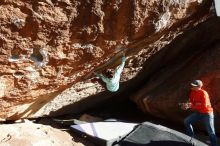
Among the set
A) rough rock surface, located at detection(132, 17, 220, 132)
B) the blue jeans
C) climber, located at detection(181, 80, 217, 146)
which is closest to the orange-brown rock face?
rough rock surface, located at detection(132, 17, 220, 132)

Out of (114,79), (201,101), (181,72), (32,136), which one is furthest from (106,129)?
(181,72)

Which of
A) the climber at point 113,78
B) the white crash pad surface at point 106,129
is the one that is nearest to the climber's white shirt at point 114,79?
the climber at point 113,78

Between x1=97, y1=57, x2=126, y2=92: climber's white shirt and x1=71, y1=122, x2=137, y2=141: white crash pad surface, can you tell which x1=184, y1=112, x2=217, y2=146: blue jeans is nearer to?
x1=71, y1=122, x2=137, y2=141: white crash pad surface

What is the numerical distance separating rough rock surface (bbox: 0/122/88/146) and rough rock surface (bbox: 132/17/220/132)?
1738mm

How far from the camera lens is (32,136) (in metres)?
5.63

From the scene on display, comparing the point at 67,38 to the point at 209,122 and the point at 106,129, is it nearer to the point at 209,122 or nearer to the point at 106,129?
the point at 106,129

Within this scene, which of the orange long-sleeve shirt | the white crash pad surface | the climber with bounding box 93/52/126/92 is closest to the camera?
the orange long-sleeve shirt

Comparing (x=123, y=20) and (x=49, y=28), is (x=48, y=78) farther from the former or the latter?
(x=123, y=20)

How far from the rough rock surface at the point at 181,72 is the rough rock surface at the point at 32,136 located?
174 centimetres

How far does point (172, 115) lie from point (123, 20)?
98.1 inches

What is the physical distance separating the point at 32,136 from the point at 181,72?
3.03 metres

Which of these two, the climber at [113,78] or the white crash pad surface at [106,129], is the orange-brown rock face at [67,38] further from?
the white crash pad surface at [106,129]

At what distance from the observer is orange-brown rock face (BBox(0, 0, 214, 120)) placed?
180 inches

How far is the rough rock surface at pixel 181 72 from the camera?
21.8ft
